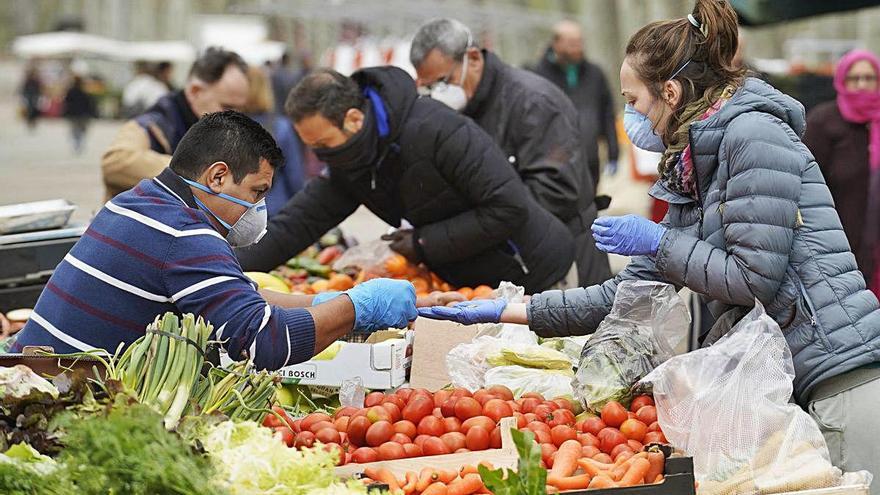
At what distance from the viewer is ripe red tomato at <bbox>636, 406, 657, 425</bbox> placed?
12.0 feet

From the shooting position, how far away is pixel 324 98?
495 centimetres

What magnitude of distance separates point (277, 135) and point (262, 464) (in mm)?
5985

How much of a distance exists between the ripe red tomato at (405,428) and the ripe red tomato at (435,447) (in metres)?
0.12

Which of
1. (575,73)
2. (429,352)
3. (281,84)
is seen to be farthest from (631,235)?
(281,84)

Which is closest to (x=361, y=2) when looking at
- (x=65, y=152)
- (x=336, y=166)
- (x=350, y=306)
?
(x=65, y=152)

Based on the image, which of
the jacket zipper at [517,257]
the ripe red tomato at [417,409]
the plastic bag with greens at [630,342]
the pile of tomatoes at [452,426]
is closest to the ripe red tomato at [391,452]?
the pile of tomatoes at [452,426]

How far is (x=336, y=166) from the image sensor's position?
521 centimetres

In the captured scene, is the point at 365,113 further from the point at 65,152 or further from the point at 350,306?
the point at 65,152

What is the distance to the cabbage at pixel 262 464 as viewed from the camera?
2.74m

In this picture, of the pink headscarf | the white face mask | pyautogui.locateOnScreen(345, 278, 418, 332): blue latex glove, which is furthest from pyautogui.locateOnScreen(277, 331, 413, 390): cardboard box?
the pink headscarf

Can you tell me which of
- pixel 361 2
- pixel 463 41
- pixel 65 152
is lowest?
pixel 65 152

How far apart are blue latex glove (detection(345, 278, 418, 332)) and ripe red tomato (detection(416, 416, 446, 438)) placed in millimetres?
339

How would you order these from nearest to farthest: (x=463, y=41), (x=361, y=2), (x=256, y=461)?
1. (x=256, y=461)
2. (x=463, y=41)
3. (x=361, y=2)

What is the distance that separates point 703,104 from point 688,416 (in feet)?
2.79
